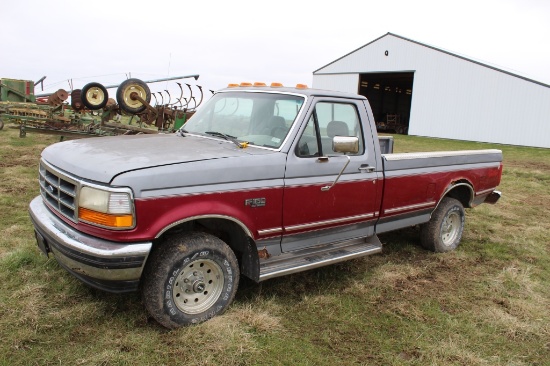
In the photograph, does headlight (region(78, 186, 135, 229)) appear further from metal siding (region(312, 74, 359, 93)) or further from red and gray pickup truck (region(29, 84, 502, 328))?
metal siding (region(312, 74, 359, 93))

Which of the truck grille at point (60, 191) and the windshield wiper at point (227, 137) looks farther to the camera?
the windshield wiper at point (227, 137)

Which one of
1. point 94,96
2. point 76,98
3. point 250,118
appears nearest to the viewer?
point 250,118

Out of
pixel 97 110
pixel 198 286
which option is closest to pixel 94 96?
pixel 97 110

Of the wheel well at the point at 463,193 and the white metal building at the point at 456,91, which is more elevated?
the white metal building at the point at 456,91

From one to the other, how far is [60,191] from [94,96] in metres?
11.0

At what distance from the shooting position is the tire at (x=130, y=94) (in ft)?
40.3

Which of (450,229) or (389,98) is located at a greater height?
(389,98)

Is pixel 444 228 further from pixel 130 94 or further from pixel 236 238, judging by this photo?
pixel 130 94

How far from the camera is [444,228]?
582 cm

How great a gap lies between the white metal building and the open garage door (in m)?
2.53

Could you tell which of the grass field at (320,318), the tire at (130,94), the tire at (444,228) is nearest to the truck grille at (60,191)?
the grass field at (320,318)

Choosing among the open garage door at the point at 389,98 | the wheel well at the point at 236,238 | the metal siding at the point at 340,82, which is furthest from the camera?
the open garage door at the point at 389,98

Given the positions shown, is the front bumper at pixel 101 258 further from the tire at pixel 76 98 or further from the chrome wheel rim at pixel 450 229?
the tire at pixel 76 98

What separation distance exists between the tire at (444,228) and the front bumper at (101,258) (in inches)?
150
